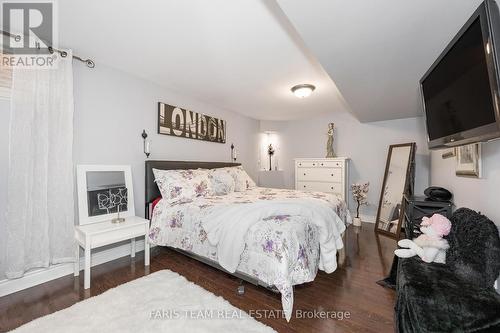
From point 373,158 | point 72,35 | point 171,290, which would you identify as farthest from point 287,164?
point 72,35

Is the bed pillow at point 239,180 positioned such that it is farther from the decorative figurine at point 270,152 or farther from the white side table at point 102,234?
the decorative figurine at point 270,152

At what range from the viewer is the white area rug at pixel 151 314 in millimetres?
1473

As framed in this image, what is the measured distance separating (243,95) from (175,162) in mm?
1526

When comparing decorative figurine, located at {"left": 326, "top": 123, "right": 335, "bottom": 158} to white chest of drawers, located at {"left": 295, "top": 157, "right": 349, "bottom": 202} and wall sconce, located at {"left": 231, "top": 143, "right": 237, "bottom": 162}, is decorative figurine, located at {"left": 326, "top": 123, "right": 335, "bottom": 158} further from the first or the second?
wall sconce, located at {"left": 231, "top": 143, "right": 237, "bottom": 162}

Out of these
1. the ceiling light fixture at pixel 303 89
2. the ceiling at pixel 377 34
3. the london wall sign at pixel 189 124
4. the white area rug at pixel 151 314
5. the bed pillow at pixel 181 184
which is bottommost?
the white area rug at pixel 151 314

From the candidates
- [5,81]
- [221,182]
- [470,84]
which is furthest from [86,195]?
[470,84]

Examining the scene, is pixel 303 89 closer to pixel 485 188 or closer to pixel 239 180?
pixel 239 180

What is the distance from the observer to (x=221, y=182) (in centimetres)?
327

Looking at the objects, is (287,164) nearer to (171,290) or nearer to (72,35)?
(171,290)

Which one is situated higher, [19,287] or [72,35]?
[72,35]

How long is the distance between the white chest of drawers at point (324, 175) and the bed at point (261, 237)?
1.77m

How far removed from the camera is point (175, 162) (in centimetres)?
326

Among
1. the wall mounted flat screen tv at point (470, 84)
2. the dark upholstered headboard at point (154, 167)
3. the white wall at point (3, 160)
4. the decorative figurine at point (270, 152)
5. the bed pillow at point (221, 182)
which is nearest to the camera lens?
the wall mounted flat screen tv at point (470, 84)

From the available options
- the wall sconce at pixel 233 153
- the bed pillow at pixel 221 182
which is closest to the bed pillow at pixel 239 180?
the bed pillow at pixel 221 182
